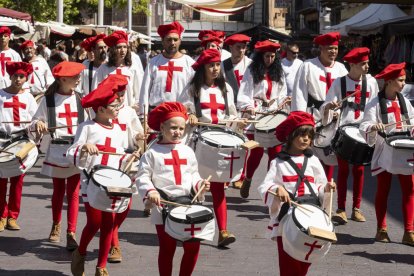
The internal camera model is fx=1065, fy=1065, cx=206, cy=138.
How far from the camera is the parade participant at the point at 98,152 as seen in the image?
813cm

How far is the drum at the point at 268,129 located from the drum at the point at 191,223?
15.9 feet

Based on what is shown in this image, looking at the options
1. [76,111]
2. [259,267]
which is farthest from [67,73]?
[259,267]

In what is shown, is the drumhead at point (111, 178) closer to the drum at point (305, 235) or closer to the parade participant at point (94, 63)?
the drum at point (305, 235)

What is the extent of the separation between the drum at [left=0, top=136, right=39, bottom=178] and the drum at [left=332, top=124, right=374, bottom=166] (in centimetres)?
295

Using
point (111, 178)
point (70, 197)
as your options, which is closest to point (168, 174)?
point (111, 178)

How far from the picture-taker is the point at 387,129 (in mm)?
10016

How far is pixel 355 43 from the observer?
31969 mm

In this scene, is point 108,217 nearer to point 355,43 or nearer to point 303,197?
point 303,197

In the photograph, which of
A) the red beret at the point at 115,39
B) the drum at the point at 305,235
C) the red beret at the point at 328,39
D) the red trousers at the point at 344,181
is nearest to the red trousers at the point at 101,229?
the drum at the point at 305,235

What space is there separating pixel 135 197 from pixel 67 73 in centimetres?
383

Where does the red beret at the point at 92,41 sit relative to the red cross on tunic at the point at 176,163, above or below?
above

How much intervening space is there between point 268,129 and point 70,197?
10.5 ft

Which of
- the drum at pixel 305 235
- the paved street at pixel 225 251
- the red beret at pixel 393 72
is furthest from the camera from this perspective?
the red beret at pixel 393 72

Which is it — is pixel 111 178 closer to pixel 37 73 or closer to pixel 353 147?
pixel 353 147
